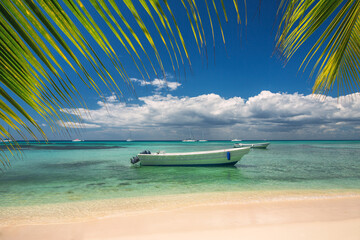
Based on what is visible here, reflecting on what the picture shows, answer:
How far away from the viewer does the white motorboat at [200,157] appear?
47.9 feet

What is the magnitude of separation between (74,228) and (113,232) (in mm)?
1322

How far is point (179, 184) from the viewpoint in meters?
10.4

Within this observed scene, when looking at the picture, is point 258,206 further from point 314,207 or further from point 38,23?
point 38,23

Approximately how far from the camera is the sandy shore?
4.56 m

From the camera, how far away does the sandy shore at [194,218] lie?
15.0 ft

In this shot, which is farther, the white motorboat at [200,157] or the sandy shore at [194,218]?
the white motorboat at [200,157]

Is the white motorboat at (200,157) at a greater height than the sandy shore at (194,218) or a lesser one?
greater

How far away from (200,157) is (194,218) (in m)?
9.22

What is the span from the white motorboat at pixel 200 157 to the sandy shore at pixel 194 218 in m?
6.62

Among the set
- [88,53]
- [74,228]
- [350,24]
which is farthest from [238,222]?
[88,53]

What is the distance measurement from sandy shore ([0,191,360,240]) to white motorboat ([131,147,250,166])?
21.7 feet

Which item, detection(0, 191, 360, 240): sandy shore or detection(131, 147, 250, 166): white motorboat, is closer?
detection(0, 191, 360, 240): sandy shore

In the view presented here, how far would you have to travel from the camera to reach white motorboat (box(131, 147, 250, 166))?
47.9 feet

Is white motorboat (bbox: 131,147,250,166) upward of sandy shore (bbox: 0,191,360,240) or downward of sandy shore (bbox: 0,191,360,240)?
upward
